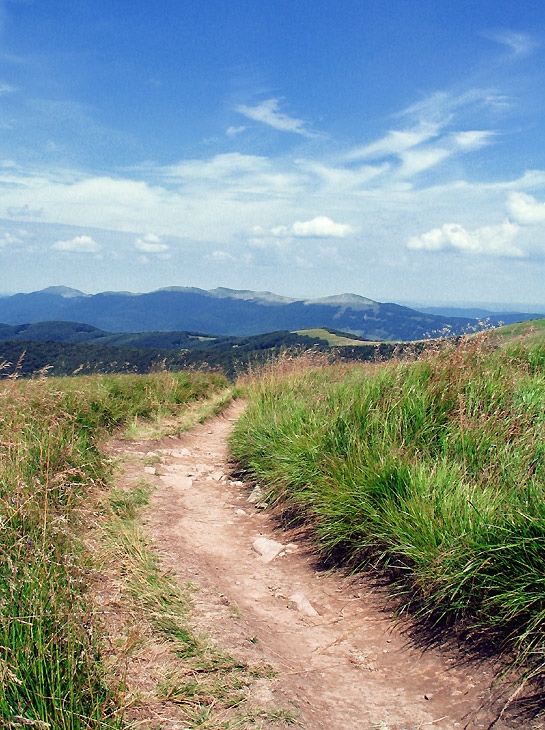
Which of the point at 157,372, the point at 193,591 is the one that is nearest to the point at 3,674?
the point at 193,591

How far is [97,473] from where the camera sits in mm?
6148

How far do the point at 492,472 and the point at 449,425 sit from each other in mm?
1282

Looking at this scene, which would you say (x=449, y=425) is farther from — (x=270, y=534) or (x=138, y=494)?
(x=138, y=494)

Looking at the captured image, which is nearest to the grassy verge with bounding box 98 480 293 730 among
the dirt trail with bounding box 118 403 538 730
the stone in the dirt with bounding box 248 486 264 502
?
the dirt trail with bounding box 118 403 538 730

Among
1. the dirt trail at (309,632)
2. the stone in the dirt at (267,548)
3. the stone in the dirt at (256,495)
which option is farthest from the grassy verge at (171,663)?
the stone in the dirt at (256,495)

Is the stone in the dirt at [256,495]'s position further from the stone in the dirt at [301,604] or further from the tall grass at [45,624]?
the tall grass at [45,624]

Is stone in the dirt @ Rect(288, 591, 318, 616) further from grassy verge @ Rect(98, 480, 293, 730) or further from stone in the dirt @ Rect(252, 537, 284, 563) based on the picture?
grassy verge @ Rect(98, 480, 293, 730)

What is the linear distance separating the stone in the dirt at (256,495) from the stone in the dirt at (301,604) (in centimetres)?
220

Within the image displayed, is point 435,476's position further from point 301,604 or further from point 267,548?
point 267,548

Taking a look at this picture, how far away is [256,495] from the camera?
21.5ft

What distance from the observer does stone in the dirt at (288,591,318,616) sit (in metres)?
3.99

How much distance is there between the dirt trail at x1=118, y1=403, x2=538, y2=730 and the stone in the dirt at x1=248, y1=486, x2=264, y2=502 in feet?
0.44

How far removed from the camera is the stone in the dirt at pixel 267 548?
498cm

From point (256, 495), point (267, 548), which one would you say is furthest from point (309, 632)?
point (256, 495)
